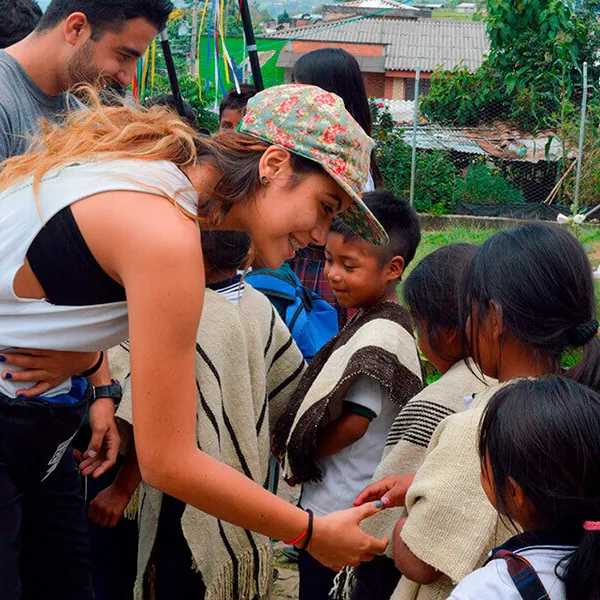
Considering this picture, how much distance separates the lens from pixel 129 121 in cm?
200

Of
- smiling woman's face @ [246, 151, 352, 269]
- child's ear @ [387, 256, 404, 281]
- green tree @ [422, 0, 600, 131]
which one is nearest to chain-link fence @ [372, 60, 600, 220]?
green tree @ [422, 0, 600, 131]

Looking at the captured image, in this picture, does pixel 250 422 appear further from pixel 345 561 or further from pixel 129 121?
pixel 129 121

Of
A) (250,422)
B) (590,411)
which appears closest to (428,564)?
(590,411)

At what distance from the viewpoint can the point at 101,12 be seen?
9.24 ft

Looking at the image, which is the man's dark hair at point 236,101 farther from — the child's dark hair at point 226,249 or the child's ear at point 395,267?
the child's dark hair at point 226,249

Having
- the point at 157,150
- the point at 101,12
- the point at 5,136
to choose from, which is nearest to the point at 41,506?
the point at 157,150

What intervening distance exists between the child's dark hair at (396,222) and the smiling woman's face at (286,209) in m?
0.87

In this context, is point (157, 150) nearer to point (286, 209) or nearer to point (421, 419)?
point (286, 209)

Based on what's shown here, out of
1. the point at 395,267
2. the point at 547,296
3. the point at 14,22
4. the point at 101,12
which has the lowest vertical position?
the point at 395,267

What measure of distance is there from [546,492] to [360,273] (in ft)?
4.26

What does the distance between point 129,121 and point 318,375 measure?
1.02 m

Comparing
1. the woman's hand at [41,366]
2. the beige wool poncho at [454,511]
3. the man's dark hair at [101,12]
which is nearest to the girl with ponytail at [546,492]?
the beige wool poncho at [454,511]

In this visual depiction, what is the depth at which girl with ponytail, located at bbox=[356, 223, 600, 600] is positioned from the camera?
1.88m

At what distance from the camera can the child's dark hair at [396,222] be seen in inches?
115
